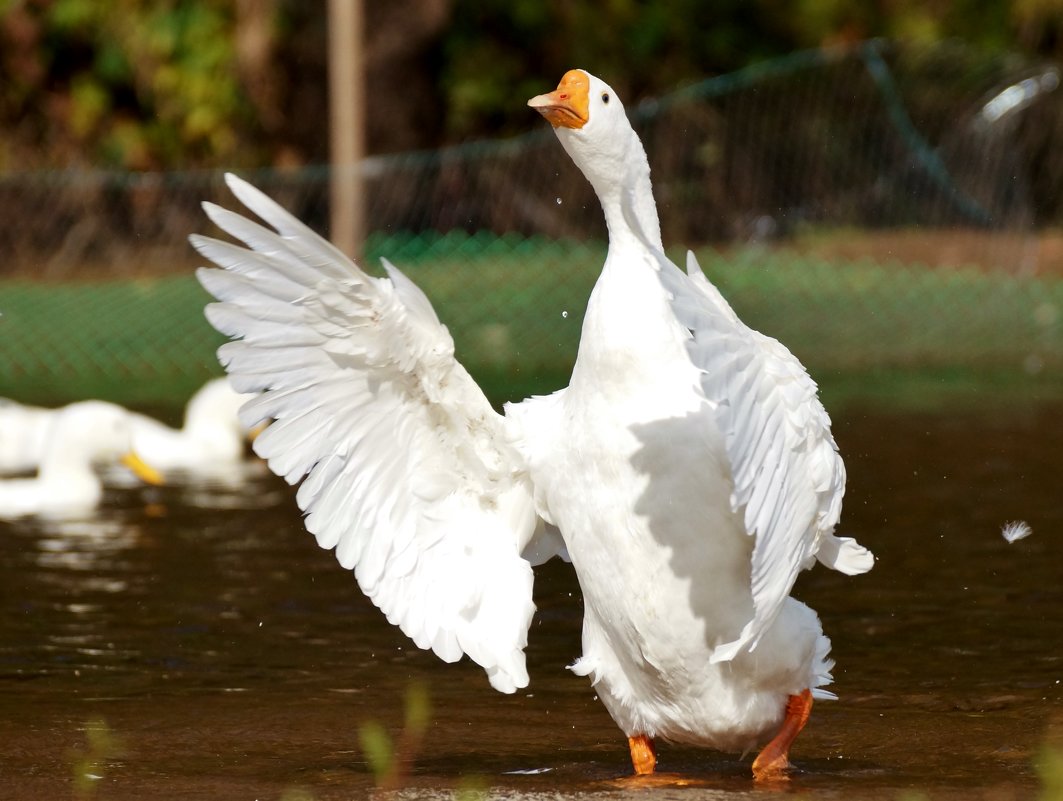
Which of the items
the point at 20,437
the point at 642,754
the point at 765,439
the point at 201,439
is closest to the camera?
the point at 765,439

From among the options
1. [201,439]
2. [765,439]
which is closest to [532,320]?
[201,439]

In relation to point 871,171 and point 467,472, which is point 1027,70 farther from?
point 467,472

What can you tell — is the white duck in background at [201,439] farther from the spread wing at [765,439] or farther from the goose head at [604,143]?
the spread wing at [765,439]

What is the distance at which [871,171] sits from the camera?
55.8 ft

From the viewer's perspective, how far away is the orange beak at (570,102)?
15.0 ft

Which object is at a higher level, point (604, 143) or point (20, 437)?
point (604, 143)

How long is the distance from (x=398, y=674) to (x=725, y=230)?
39.6ft

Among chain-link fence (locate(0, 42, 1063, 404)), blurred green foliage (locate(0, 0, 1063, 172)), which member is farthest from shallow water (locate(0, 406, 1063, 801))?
blurred green foliage (locate(0, 0, 1063, 172))

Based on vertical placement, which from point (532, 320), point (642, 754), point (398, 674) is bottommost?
point (398, 674)

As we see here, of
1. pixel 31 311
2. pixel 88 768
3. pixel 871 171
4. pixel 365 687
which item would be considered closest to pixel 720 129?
pixel 871 171

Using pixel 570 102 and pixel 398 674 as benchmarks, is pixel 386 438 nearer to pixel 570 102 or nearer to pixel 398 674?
pixel 570 102

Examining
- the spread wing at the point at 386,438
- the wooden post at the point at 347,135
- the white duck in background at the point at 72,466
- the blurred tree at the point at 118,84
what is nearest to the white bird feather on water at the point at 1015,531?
the spread wing at the point at 386,438

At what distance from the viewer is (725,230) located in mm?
17656

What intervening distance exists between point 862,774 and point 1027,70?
508 inches
